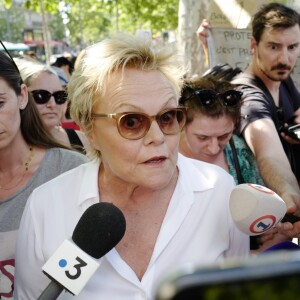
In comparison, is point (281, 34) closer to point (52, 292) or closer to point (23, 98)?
point (23, 98)

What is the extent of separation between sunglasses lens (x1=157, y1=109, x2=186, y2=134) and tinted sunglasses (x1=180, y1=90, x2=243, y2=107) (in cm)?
78

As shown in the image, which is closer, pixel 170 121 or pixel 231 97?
pixel 170 121

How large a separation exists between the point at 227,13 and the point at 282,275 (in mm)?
4539

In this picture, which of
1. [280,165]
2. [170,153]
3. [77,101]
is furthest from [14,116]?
[280,165]

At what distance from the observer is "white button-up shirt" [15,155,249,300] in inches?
64.9

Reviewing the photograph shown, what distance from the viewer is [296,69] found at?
4066 mm

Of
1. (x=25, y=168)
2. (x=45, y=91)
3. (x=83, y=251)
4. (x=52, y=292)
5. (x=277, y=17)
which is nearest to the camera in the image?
(x=52, y=292)

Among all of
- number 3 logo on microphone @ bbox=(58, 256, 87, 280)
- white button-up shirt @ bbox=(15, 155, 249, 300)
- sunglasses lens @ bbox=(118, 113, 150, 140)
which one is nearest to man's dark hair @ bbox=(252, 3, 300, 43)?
white button-up shirt @ bbox=(15, 155, 249, 300)

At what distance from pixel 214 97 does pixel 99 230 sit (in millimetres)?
1336

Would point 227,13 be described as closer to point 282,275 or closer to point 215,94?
point 215,94

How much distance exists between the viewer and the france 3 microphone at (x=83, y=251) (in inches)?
48.9

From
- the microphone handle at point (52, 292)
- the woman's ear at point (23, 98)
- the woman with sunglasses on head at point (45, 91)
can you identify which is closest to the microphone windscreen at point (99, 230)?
the microphone handle at point (52, 292)

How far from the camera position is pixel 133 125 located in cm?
167

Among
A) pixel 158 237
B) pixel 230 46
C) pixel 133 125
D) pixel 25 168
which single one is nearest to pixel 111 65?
pixel 133 125
